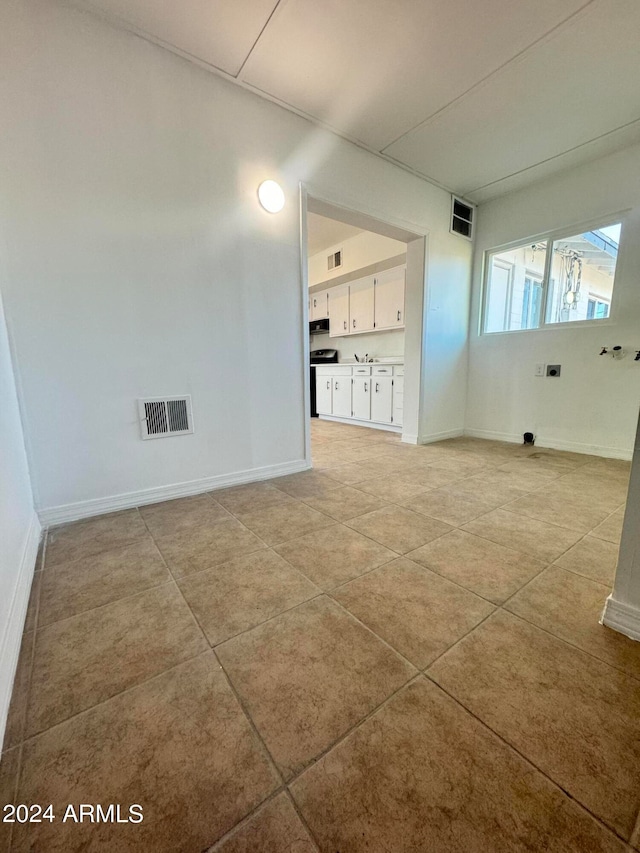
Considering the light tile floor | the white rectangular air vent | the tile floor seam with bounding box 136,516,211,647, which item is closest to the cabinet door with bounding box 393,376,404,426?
the light tile floor

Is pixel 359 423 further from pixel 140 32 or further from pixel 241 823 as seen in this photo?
pixel 241 823

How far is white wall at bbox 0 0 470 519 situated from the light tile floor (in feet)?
2.14

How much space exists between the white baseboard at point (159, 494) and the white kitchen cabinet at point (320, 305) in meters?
3.83

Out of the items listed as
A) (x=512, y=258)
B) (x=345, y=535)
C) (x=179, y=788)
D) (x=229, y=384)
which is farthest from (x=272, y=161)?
(x=179, y=788)

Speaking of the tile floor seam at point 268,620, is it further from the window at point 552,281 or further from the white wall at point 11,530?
the window at point 552,281

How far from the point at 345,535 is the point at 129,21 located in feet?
10.1

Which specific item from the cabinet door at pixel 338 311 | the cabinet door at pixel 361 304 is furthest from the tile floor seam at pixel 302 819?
the cabinet door at pixel 338 311

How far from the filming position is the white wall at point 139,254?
68.1 inches

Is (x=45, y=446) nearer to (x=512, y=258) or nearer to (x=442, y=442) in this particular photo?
(x=442, y=442)

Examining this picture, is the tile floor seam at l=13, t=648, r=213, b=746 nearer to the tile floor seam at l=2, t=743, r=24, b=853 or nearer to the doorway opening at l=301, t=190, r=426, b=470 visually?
the tile floor seam at l=2, t=743, r=24, b=853

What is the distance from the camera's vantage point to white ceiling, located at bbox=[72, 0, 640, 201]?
1.77 metres

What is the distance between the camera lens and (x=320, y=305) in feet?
19.6

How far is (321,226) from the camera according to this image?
4.47 m

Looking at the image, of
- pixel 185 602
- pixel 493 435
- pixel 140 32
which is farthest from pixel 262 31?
pixel 493 435
